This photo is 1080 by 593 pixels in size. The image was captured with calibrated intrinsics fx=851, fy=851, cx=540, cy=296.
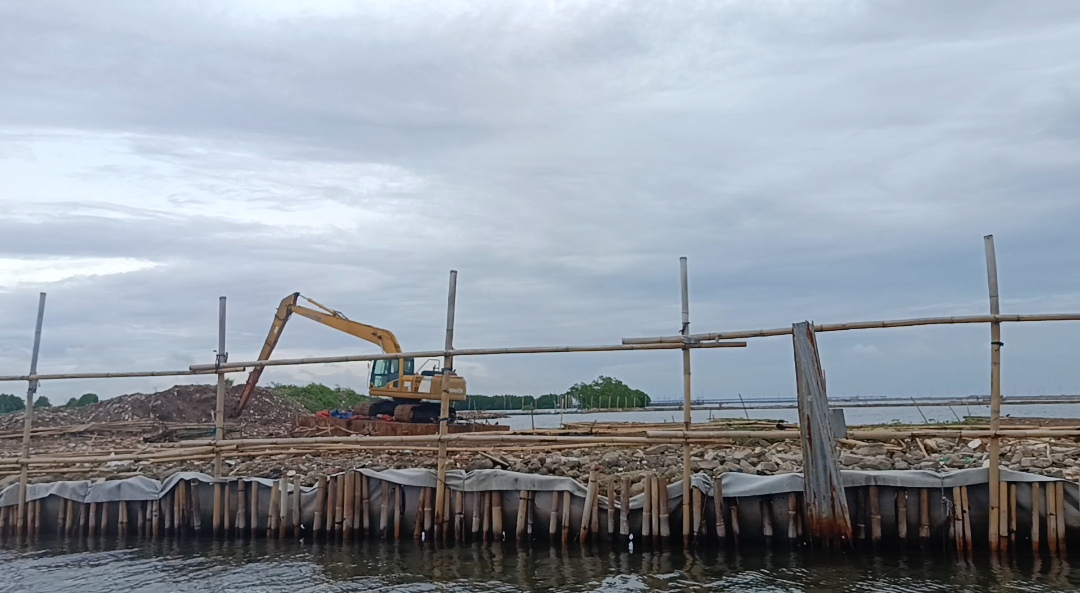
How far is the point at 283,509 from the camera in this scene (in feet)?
34.7

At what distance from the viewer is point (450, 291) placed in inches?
406

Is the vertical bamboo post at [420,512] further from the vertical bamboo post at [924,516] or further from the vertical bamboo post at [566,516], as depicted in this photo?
the vertical bamboo post at [924,516]

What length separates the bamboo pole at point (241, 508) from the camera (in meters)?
10.8

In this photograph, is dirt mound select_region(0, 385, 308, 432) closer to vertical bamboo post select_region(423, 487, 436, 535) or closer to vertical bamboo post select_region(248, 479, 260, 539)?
vertical bamboo post select_region(248, 479, 260, 539)

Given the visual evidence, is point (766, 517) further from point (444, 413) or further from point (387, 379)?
point (387, 379)

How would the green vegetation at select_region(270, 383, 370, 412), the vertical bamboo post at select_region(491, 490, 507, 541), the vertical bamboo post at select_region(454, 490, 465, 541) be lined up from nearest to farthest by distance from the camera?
1. the vertical bamboo post at select_region(491, 490, 507, 541)
2. the vertical bamboo post at select_region(454, 490, 465, 541)
3. the green vegetation at select_region(270, 383, 370, 412)

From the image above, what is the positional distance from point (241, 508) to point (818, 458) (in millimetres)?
7053

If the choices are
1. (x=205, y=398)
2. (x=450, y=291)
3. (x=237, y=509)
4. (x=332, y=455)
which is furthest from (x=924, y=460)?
(x=205, y=398)

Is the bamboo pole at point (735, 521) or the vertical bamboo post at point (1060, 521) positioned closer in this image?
the vertical bamboo post at point (1060, 521)

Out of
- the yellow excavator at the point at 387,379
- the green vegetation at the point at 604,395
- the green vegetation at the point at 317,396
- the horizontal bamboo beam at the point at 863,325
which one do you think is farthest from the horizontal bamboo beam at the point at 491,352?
the green vegetation at the point at 604,395

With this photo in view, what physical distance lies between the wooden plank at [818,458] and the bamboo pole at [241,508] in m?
6.85

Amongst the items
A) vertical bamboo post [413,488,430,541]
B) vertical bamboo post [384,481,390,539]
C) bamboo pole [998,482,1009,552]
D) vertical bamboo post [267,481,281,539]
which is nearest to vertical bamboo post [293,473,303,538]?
vertical bamboo post [267,481,281,539]

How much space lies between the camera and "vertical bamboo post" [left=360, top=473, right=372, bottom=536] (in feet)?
34.3

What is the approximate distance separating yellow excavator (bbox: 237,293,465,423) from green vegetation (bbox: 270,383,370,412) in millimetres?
16202
